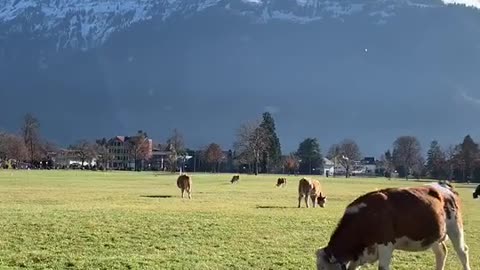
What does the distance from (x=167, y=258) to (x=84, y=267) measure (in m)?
2.23

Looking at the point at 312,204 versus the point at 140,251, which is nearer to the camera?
the point at 140,251

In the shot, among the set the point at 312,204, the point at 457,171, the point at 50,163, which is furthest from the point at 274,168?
the point at 312,204

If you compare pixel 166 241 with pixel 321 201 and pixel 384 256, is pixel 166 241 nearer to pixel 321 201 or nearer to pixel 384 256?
pixel 384 256

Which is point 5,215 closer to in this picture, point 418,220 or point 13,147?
point 418,220

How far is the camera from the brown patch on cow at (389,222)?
12430 mm

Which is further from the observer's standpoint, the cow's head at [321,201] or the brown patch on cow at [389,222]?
the cow's head at [321,201]

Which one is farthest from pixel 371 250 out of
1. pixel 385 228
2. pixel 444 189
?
pixel 444 189

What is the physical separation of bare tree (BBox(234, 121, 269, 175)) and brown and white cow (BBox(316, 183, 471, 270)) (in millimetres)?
143608

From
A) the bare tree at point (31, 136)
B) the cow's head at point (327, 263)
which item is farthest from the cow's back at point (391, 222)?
the bare tree at point (31, 136)

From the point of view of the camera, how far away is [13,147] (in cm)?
16738

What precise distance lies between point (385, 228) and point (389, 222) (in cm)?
15

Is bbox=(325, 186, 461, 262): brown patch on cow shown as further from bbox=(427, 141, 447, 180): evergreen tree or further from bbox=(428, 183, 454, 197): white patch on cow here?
bbox=(427, 141, 447, 180): evergreen tree

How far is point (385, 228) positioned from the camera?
1241cm

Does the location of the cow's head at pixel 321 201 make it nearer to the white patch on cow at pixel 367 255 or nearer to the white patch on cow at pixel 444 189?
the white patch on cow at pixel 444 189
